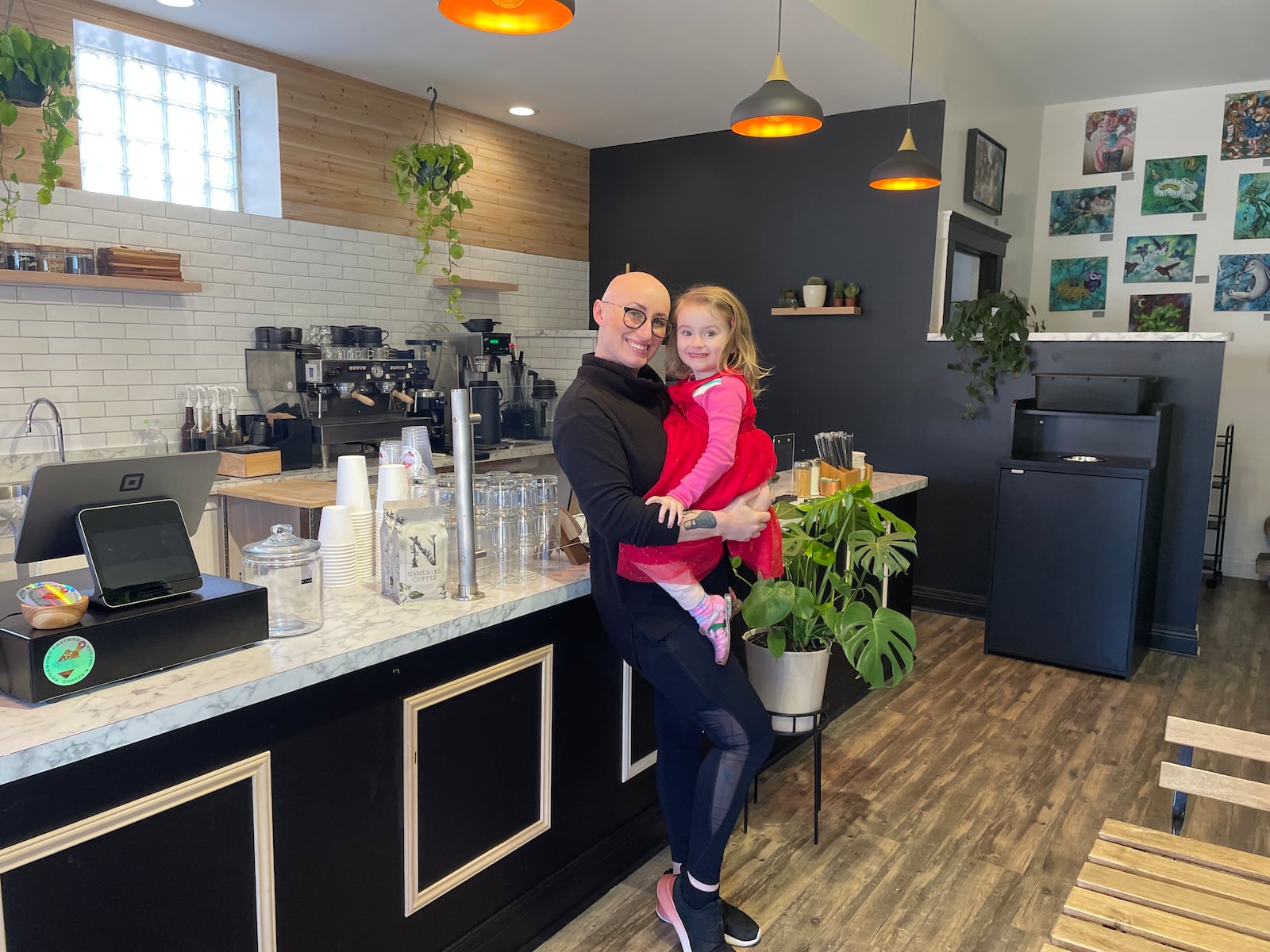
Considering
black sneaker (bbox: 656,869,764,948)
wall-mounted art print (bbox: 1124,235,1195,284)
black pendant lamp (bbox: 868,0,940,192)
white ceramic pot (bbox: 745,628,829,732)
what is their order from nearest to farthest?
black sneaker (bbox: 656,869,764,948) < white ceramic pot (bbox: 745,628,829,732) < black pendant lamp (bbox: 868,0,940,192) < wall-mounted art print (bbox: 1124,235,1195,284)

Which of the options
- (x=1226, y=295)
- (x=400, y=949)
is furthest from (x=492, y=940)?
(x=1226, y=295)

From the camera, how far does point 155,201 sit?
430 cm

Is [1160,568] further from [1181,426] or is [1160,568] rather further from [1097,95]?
[1097,95]

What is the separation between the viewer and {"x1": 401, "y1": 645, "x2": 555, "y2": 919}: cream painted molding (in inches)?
76.6

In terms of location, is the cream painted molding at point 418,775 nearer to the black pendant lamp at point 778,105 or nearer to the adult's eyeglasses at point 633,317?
the adult's eyeglasses at point 633,317

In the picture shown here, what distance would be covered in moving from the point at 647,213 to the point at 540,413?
1760mm

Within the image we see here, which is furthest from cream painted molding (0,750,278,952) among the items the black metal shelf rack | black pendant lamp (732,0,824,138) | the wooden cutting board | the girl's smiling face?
the black metal shelf rack

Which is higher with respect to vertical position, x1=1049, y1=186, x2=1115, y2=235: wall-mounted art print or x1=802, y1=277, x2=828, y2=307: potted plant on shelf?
x1=1049, y1=186, x2=1115, y2=235: wall-mounted art print

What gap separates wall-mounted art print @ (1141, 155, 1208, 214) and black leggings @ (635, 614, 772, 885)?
5.93 m

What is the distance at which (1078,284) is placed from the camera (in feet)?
22.3

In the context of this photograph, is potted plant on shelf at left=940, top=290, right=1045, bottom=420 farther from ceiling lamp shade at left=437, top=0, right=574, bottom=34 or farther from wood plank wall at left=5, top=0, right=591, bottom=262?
ceiling lamp shade at left=437, top=0, right=574, bottom=34

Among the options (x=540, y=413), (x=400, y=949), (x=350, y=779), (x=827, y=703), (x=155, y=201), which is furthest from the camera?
(x=540, y=413)

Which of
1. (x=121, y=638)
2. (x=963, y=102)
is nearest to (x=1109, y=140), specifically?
(x=963, y=102)

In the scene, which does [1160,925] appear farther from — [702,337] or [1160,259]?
[1160,259]
